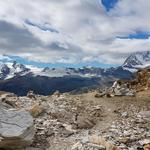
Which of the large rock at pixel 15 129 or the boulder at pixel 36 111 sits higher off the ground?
the boulder at pixel 36 111

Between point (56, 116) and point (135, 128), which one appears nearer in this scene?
point (135, 128)

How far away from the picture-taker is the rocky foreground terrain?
23047 mm

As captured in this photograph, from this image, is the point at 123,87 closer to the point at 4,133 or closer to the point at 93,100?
the point at 93,100

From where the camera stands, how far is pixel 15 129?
2277 centimetres

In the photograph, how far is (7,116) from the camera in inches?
941

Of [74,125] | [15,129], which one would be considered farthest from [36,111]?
[15,129]

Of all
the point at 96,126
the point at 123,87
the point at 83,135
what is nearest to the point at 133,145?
the point at 83,135

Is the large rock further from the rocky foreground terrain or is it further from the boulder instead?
the boulder

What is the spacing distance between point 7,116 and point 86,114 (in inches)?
389

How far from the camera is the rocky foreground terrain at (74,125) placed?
23047 mm

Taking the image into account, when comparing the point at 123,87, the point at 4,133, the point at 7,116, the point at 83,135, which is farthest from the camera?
the point at 123,87

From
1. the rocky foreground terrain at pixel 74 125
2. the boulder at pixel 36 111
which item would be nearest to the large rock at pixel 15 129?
the rocky foreground terrain at pixel 74 125

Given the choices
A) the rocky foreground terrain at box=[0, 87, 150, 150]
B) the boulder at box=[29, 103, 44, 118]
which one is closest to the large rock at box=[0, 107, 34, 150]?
the rocky foreground terrain at box=[0, 87, 150, 150]

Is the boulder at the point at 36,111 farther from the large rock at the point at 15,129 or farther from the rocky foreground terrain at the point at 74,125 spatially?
the large rock at the point at 15,129
